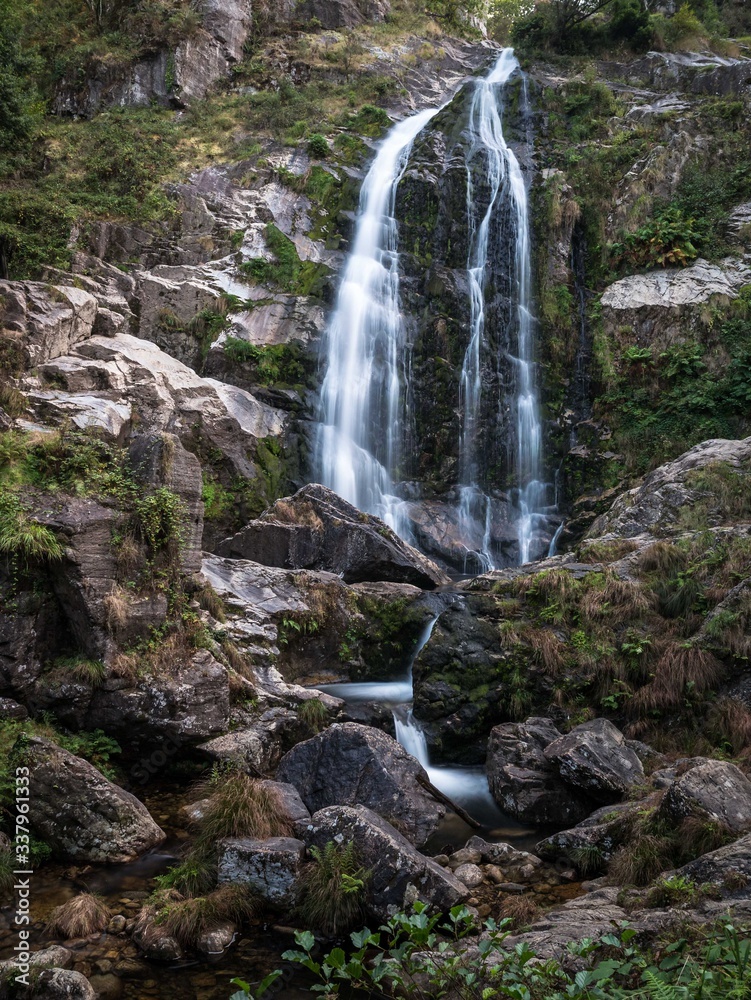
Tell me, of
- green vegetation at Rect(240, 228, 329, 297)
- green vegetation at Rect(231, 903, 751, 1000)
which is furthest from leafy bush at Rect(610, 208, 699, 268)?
green vegetation at Rect(231, 903, 751, 1000)

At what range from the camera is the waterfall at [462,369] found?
16.7m

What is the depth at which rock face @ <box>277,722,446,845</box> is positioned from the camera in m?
6.75

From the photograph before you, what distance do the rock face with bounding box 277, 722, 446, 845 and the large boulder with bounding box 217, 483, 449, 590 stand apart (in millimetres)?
5345

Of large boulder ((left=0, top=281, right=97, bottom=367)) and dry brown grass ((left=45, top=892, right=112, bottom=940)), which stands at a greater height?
large boulder ((left=0, top=281, right=97, bottom=367))

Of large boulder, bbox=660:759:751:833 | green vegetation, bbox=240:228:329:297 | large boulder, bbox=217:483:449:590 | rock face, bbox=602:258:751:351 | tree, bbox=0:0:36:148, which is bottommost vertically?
large boulder, bbox=660:759:751:833

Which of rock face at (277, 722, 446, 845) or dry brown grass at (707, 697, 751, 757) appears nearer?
rock face at (277, 722, 446, 845)

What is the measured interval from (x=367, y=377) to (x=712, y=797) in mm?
13821

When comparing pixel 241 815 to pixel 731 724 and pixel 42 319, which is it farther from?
pixel 42 319

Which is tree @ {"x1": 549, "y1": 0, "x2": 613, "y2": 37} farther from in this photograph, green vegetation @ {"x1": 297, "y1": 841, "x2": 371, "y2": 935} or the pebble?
green vegetation @ {"x1": 297, "y1": 841, "x2": 371, "y2": 935}

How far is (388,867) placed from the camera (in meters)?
5.44

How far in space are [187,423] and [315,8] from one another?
22528 mm

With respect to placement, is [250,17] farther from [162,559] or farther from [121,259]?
[162,559]

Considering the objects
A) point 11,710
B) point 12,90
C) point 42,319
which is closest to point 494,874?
point 11,710

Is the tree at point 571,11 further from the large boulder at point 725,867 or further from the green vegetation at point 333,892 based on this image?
the green vegetation at point 333,892
